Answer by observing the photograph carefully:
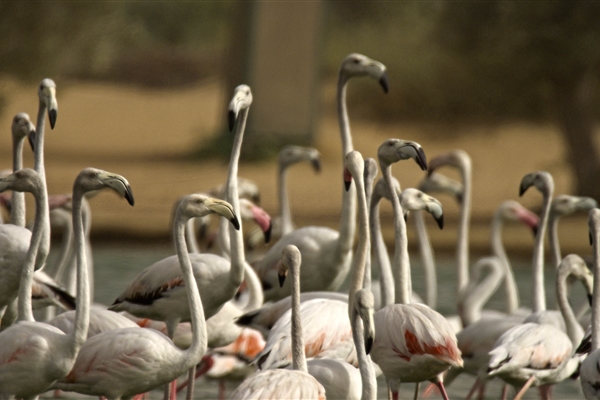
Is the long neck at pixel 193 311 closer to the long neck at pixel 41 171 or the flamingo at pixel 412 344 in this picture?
the long neck at pixel 41 171

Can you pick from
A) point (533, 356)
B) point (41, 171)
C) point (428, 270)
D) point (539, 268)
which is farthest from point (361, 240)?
point (428, 270)

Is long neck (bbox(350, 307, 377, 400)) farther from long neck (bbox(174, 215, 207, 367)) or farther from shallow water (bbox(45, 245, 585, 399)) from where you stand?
shallow water (bbox(45, 245, 585, 399))

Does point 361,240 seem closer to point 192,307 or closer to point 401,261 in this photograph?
point 401,261

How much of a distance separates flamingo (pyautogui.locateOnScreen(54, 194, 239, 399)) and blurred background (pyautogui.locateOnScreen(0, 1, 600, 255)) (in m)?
10.2

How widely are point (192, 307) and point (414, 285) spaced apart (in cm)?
785

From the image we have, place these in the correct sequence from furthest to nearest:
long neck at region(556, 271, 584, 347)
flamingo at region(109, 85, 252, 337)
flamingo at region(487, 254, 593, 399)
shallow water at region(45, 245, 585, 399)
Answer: shallow water at region(45, 245, 585, 399), long neck at region(556, 271, 584, 347), flamingo at region(109, 85, 252, 337), flamingo at region(487, 254, 593, 399)

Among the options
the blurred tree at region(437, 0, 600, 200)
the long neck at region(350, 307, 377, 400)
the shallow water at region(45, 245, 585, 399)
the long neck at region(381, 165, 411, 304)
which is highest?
the blurred tree at region(437, 0, 600, 200)

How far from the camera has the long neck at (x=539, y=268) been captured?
7.34 metres

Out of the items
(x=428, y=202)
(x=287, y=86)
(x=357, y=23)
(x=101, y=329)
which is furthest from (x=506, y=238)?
(x=357, y=23)

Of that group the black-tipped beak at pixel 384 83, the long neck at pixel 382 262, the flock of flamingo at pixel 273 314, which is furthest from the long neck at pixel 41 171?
the black-tipped beak at pixel 384 83

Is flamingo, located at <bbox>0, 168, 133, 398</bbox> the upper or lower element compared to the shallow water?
upper

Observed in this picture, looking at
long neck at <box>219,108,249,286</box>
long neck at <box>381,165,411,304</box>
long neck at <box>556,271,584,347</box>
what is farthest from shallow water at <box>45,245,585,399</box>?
long neck at <box>219,108,249,286</box>

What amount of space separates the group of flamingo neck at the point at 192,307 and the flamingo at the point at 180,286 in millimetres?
699

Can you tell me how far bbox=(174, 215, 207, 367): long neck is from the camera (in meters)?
5.23
